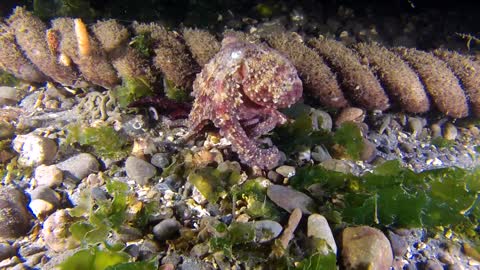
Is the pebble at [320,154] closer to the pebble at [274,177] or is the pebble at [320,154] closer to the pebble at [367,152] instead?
the pebble at [367,152]

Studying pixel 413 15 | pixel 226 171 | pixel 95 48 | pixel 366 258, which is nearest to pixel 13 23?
pixel 95 48

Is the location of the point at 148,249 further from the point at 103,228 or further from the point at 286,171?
the point at 286,171

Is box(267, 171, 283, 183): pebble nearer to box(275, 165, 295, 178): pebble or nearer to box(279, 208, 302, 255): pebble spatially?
box(275, 165, 295, 178): pebble

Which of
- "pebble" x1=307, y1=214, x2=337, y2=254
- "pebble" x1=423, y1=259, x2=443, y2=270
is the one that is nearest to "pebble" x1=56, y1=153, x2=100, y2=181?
"pebble" x1=307, y1=214, x2=337, y2=254

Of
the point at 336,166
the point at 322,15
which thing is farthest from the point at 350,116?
the point at 322,15

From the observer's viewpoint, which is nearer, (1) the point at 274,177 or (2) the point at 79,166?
(1) the point at 274,177

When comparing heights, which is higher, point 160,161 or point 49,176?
point 49,176
